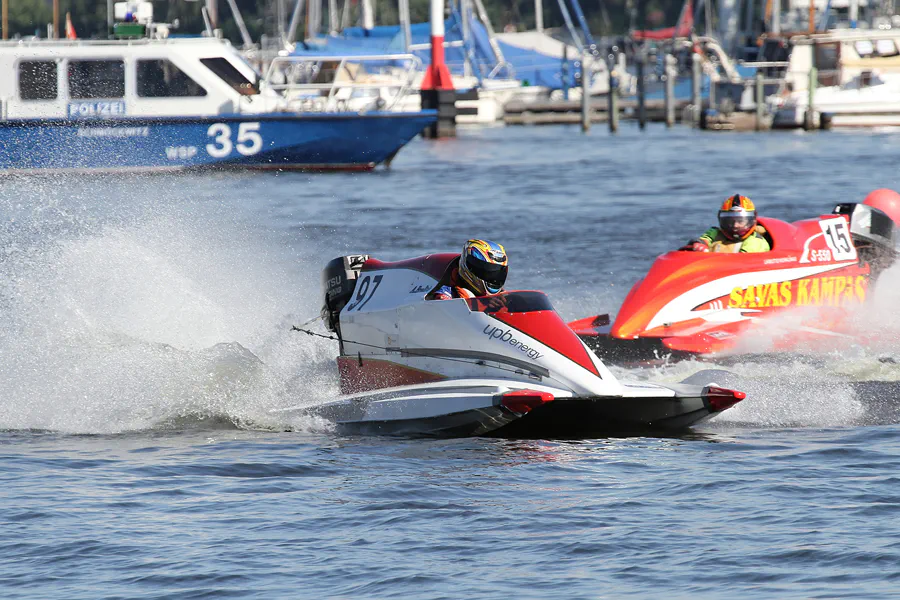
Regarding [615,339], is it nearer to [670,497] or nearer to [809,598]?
[670,497]

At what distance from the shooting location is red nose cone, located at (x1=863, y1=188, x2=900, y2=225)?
44.1ft

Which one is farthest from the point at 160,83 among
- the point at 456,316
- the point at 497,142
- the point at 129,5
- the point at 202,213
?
the point at 456,316

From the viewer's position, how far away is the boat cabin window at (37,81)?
24.0 metres

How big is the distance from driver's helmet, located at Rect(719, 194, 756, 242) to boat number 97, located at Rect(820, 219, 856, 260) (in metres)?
0.67

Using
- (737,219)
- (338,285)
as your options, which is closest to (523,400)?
(338,285)

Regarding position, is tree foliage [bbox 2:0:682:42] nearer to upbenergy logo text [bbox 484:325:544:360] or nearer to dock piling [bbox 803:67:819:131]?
dock piling [bbox 803:67:819:131]

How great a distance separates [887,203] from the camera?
44.4 feet

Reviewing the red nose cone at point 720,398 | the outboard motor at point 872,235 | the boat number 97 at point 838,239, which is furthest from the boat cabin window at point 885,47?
the red nose cone at point 720,398

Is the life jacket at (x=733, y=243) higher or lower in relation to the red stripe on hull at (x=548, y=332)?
higher

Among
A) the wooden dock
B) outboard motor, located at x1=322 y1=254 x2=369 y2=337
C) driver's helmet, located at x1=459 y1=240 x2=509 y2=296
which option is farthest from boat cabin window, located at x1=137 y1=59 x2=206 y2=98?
the wooden dock

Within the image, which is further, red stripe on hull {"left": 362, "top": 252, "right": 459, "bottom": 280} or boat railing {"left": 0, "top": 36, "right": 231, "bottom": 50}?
boat railing {"left": 0, "top": 36, "right": 231, "bottom": 50}

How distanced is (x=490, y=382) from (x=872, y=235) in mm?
5530

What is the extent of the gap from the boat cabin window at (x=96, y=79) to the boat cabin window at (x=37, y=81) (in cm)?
31

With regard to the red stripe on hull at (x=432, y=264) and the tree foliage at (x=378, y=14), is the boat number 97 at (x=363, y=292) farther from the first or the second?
the tree foliage at (x=378, y=14)
